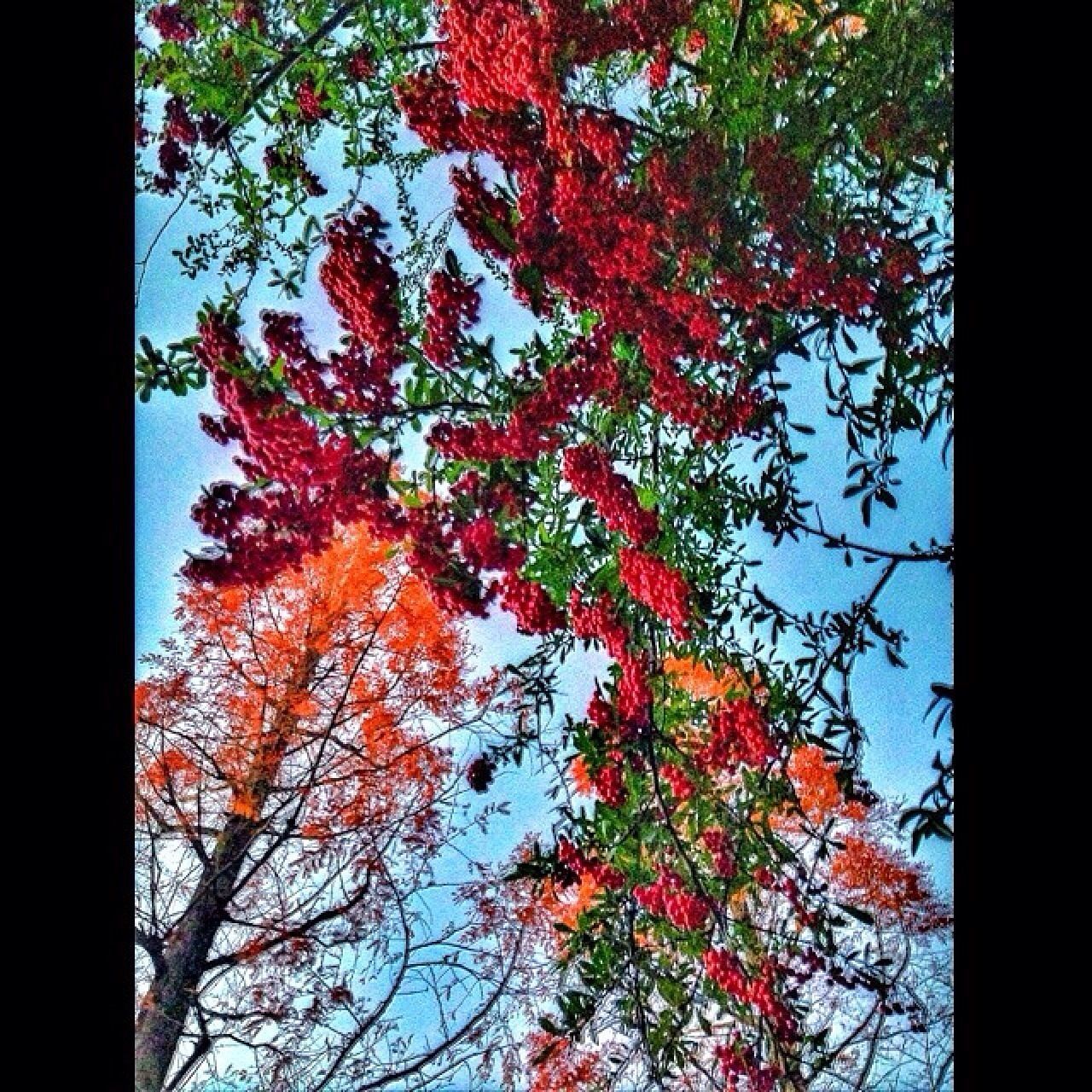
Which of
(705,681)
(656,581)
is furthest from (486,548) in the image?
(705,681)

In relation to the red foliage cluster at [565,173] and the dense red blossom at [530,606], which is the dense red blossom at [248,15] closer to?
the red foliage cluster at [565,173]

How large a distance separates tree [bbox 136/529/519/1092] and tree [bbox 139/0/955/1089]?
7 centimetres

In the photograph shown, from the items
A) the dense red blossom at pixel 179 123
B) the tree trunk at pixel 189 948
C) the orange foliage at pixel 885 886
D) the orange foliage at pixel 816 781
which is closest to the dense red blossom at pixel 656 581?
the orange foliage at pixel 816 781

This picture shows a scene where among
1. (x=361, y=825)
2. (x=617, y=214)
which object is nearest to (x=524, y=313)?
(x=617, y=214)

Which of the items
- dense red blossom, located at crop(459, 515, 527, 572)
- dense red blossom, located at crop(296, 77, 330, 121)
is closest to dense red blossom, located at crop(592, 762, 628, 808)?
dense red blossom, located at crop(459, 515, 527, 572)

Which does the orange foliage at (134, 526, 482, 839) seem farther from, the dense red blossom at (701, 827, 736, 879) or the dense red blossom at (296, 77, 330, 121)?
the dense red blossom at (296, 77, 330, 121)

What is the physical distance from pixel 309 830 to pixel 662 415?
668 mm

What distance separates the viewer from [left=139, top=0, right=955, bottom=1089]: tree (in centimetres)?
123

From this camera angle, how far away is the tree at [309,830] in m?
1.25

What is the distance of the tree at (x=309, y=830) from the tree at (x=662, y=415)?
0.07m

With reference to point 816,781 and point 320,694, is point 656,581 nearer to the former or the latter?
point 816,781

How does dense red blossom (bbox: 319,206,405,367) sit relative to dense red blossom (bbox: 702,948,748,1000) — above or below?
above

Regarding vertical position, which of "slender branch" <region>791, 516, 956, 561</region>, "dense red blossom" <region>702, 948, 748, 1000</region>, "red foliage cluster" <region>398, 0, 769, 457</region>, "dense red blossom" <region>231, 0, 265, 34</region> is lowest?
"dense red blossom" <region>702, 948, 748, 1000</region>
